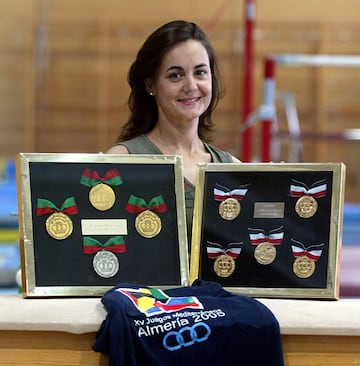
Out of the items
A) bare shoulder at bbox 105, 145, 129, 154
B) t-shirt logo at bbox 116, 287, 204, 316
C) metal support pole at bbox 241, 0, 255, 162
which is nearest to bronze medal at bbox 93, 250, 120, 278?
t-shirt logo at bbox 116, 287, 204, 316

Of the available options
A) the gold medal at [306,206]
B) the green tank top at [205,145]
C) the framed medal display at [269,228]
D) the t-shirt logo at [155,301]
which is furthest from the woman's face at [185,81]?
the t-shirt logo at [155,301]

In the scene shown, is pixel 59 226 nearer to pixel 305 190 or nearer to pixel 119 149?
pixel 119 149

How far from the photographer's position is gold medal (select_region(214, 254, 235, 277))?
1507 mm

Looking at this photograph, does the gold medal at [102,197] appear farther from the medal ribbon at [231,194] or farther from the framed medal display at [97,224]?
the medal ribbon at [231,194]

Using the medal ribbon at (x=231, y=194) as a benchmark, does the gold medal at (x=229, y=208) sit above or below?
below

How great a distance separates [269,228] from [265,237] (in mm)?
21

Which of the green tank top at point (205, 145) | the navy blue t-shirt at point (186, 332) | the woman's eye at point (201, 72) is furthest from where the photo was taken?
the woman's eye at point (201, 72)

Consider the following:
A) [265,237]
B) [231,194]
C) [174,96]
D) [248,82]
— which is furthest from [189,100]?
[248,82]

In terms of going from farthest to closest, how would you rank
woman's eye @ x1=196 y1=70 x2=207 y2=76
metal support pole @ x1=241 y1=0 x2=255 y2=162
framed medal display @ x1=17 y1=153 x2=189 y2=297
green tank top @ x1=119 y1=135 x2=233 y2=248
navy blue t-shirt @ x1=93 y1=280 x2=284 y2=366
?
metal support pole @ x1=241 y1=0 x2=255 y2=162, woman's eye @ x1=196 y1=70 x2=207 y2=76, green tank top @ x1=119 y1=135 x2=233 y2=248, framed medal display @ x1=17 y1=153 x2=189 y2=297, navy blue t-shirt @ x1=93 y1=280 x2=284 y2=366

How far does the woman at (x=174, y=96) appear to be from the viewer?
1.76 meters

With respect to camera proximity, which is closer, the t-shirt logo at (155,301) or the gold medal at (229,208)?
the t-shirt logo at (155,301)

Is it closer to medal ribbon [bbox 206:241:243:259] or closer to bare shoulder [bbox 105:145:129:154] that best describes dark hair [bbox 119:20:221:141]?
bare shoulder [bbox 105:145:129:154]

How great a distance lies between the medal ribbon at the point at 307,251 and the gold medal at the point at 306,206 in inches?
2.4

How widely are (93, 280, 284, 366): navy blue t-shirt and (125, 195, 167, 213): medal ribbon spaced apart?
0.23 meters
